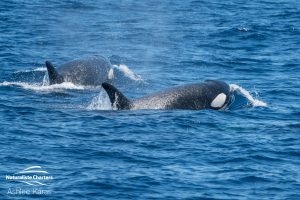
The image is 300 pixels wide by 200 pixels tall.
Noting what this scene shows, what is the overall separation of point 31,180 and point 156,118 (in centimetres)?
609

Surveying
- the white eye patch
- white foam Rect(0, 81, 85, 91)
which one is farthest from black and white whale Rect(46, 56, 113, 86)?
the white eye patch

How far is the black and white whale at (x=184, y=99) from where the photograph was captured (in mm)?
23391

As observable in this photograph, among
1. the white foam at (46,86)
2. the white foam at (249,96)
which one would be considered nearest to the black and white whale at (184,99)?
the white foam at (249,96)

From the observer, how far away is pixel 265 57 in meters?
34.1

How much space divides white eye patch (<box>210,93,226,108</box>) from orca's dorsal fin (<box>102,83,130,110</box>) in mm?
2533

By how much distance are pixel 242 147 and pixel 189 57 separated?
572 inches

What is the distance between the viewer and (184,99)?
23688mm

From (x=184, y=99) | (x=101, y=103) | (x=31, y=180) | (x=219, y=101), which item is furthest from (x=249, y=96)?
(x=31, y=180)

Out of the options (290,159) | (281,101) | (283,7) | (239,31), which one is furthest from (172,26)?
(290,159)

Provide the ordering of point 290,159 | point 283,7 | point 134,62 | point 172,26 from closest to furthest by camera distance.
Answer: point 290,159 < point 134,62 < point 172,26 < point 283,7

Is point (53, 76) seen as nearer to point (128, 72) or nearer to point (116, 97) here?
point (128, 72)

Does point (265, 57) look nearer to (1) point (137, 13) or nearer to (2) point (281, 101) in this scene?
(2) point (281, 101)

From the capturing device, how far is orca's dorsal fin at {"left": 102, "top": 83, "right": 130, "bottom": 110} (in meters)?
22.4

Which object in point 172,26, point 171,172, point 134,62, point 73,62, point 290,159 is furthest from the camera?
point 172,26
